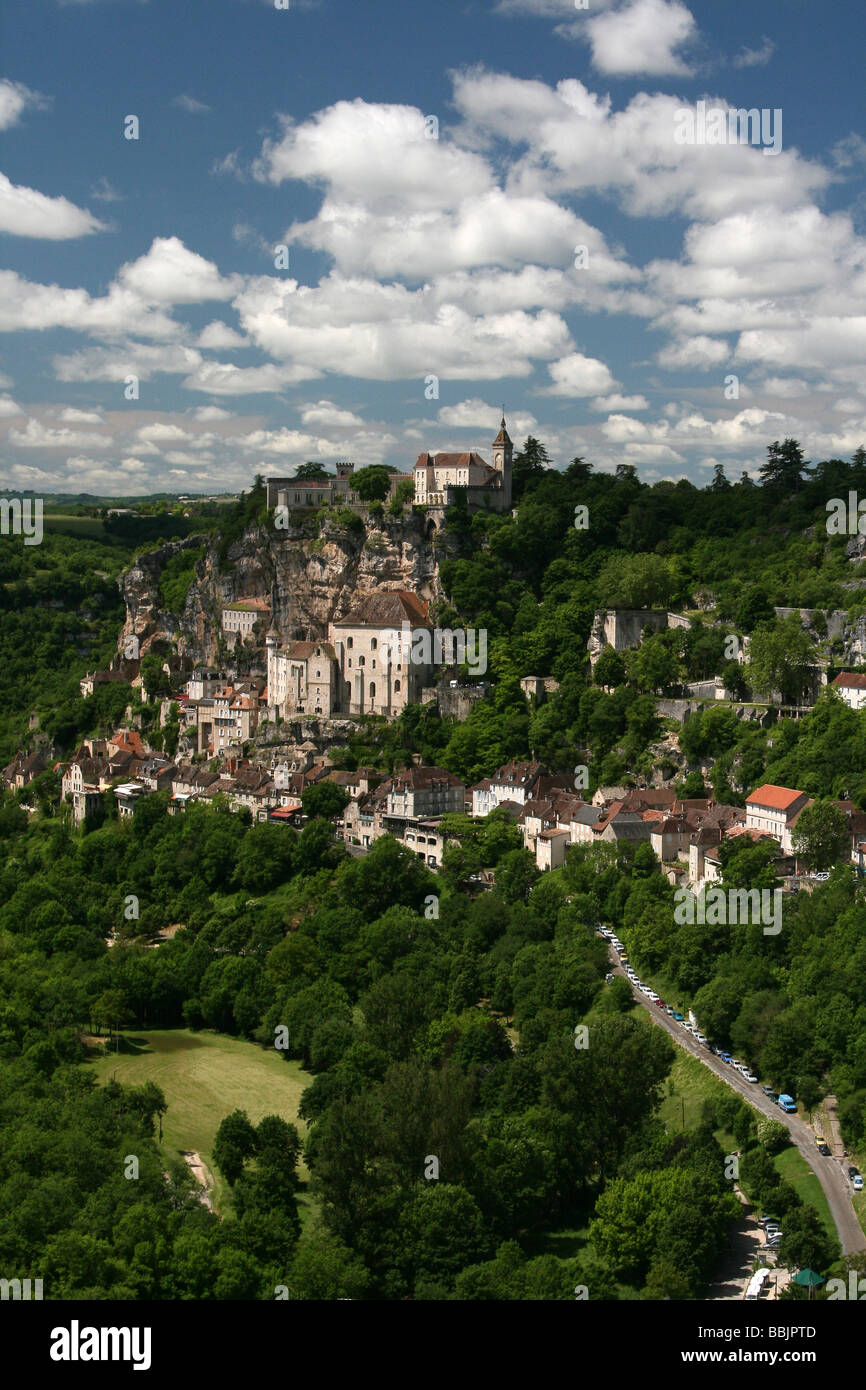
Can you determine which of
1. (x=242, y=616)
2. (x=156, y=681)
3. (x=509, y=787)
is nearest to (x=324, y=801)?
(x=509, y=787)

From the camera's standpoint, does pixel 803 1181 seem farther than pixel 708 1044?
No

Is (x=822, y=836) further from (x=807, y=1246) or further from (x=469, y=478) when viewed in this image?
(x=469, y=478)

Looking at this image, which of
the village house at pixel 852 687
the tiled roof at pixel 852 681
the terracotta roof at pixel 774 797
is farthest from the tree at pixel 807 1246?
the tiled roof at pixel 852 681

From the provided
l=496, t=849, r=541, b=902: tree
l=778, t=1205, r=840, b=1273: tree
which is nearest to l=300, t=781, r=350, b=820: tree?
l=496, t=849, r=541, b=902: tree

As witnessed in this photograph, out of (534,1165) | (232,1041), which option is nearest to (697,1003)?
(534,1165)

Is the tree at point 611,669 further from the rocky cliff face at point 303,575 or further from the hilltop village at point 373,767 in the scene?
the rocky cliff face at point 303,575
